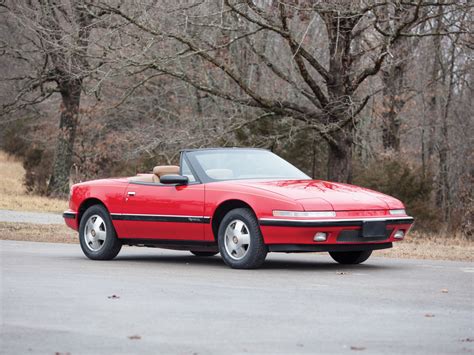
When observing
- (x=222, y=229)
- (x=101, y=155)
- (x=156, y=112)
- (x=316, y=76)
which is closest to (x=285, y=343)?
(x=222, y=229)

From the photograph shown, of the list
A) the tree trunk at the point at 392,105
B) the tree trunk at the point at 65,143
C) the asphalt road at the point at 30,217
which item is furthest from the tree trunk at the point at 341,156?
the tree trunk at the point at 65,143

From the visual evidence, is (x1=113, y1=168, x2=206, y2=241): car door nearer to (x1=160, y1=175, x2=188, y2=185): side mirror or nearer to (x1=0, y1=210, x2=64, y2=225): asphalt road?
(x1=160, y1=175, x2=188, y2=185): side mirror

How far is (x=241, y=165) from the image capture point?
13.1 m

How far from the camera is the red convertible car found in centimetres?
1159

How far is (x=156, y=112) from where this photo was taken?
35.7 m

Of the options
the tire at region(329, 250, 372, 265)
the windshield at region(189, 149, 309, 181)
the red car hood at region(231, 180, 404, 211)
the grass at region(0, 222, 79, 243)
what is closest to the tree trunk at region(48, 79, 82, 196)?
the grass at region(0, 222, 79, 243)

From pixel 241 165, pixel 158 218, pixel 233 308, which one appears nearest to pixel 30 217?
pixel 158 218

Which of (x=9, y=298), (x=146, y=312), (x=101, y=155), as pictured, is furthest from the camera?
(x=101, y=155)

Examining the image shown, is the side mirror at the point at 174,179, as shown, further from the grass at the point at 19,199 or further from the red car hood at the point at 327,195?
the grass at the point at 19,199

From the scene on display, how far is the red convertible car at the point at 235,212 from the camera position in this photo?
456 inches

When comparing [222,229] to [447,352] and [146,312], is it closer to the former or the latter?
[146,312]

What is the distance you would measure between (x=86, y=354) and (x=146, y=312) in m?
1.83

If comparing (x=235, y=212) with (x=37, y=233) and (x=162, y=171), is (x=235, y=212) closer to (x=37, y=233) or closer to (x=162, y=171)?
(x=162, y=171)

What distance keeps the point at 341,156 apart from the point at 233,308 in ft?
47.3
